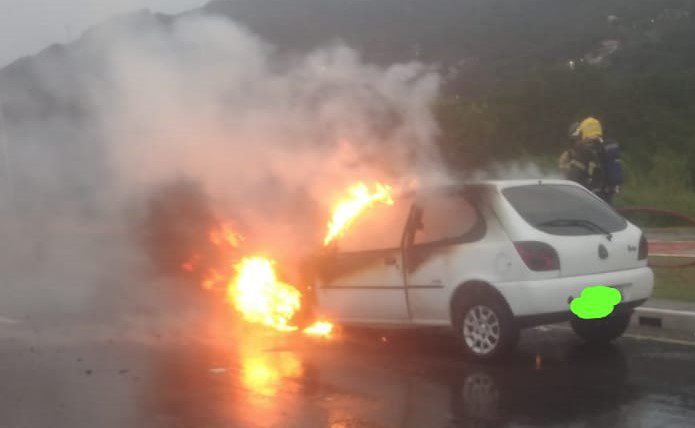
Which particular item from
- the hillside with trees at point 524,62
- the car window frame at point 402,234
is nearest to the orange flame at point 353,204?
the car window frame at point 402,234

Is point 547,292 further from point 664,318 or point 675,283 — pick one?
point 675,283

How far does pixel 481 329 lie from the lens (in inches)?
304

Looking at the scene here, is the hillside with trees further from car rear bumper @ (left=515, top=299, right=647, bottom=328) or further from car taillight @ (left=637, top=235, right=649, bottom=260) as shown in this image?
car rear bumper @ (left=515, top=299, right=647, bottom=328)

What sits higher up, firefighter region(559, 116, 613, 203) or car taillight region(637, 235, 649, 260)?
firefighter region(559, 116, 613, 203)

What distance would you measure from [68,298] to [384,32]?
35.5 ft

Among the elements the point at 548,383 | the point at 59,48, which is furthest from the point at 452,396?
the point at 59,48

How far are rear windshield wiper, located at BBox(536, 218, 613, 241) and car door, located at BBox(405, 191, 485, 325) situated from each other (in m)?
0.55

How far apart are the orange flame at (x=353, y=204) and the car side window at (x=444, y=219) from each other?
0.51 m

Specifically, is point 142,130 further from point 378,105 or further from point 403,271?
point 403,271

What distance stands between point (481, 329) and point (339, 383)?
1.24 meters

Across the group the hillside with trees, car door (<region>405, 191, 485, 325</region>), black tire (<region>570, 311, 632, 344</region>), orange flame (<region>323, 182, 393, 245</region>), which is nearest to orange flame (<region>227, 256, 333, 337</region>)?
orange flame (<region>323, 182, 393, 245</region>)

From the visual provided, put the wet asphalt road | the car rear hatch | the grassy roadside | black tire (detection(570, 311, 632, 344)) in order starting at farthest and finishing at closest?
the grassy roadside → black tire (detection(570, 311, 632, 344)) → the car rear hatch → the wet asphalt road

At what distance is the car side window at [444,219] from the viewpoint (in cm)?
805

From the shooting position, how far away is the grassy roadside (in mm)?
10273
